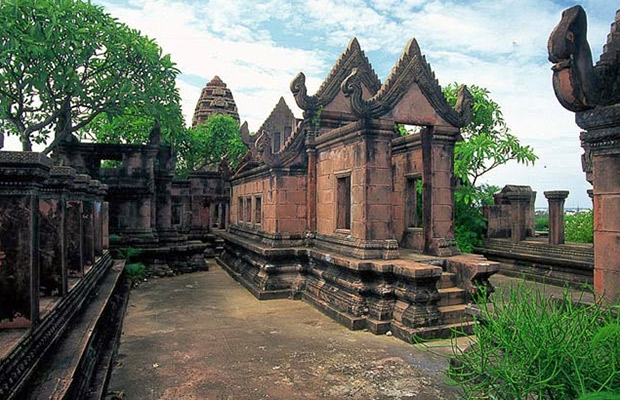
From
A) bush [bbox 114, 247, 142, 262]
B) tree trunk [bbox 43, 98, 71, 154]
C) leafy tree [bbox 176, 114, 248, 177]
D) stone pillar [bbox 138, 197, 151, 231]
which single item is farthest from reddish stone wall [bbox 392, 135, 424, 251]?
leafy tree [bbox 176, 114, 248, 177]

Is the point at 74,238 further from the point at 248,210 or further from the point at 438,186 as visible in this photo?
the point at 248,210

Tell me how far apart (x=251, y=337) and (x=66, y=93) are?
11.8m

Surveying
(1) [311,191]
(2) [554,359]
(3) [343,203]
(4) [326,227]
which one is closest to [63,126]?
(1) [311,191]

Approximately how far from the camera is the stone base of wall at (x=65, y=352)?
10.1 ft

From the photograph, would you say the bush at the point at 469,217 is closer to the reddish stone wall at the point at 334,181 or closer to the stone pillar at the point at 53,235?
the reddish stone wall at the point at 334,181

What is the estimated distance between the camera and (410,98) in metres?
8.69

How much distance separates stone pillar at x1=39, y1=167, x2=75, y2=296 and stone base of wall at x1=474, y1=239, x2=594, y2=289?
9901mm

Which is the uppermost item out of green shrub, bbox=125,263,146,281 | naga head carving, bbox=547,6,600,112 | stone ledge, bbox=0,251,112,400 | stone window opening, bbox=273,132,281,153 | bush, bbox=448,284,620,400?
stone window opening, bbox=273,132,281,153

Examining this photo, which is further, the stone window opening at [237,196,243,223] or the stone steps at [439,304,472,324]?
the stone window opening at [237,196,243,223]

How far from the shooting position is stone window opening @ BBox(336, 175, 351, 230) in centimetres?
966

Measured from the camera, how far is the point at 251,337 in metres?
7.09

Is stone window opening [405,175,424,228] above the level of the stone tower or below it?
below

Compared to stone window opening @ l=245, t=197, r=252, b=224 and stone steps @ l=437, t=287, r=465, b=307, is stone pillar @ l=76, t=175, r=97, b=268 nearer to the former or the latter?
stone steps @ l=437, t=287, r=465, b=307

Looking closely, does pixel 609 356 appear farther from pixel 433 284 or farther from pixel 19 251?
pixel 433 284
